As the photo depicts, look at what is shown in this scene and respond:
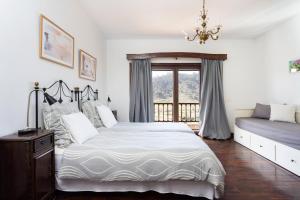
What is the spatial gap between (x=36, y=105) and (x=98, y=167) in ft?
3.15

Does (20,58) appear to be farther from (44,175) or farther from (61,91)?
(44,175)

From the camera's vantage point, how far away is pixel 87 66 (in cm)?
374

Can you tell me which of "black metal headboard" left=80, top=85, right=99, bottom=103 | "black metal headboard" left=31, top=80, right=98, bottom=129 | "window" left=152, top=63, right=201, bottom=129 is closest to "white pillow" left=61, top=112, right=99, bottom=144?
"black metal headboard" left=31, top=80, right=98, bottom=129

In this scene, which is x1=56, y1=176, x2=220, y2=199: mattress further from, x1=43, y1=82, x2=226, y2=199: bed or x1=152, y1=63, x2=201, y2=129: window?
x1=152, y1=63, x2=201, y2=129: window

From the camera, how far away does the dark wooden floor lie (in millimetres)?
2125

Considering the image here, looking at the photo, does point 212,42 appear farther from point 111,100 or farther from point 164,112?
point 111,100

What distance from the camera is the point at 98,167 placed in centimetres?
196

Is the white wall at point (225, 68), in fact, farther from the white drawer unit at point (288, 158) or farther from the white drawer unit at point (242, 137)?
the white drawer unit at point (288, 158)

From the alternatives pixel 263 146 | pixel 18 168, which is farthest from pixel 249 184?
pixel 18 168

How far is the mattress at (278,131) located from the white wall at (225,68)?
3.99ft

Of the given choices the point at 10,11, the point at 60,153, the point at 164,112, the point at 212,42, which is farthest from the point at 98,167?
the point at 212,42

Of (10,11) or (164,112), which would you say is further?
(164,112)

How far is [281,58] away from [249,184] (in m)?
3.27

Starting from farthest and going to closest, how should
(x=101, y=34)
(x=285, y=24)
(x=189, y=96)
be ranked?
1. (x=189, y=96)
2. (x=101, y=34)
3. (x=285, y=24)
